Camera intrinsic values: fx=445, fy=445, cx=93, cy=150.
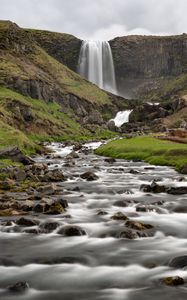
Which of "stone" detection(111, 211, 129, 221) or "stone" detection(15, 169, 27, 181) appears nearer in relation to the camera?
"stone" detection(111, 211, 129, 221)

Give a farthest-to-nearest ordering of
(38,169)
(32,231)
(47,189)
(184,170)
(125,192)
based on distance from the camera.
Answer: (38,169), (184,170), (47,189), (125,192), (32,231)

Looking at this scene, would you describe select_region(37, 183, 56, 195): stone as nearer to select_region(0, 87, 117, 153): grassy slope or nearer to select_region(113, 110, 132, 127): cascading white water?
select_region(0, 87, 117, 153): grassy slope

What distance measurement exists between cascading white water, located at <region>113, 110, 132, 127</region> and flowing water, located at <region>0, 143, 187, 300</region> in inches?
5275

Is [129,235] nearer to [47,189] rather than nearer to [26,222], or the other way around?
[26,222]

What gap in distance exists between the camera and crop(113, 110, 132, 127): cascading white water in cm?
16175

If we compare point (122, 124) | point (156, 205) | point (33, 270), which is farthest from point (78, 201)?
point (122, 124)

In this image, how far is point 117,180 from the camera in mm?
39750

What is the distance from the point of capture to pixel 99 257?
55.9 ft

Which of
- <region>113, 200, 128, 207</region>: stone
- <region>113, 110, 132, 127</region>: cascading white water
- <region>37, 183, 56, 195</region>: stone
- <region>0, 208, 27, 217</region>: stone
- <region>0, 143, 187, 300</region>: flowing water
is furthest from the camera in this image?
<region>113, 110, 132, 127</region>: cascading white water

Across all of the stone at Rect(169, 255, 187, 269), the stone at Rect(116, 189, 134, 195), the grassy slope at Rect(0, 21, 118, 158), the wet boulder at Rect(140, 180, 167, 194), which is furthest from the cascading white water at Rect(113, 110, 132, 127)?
the stone at Rect(169, 255, 187, 269)

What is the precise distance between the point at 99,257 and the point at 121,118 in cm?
15052

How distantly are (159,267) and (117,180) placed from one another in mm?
24128

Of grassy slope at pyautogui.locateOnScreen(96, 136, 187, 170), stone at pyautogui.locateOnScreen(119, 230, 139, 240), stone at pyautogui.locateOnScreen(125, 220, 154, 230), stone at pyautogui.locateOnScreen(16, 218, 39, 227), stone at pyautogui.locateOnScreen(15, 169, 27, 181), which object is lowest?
stone at pyautogui.locateOnScreen(119, 230, 139, 240)

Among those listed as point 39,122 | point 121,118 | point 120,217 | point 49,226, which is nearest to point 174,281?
point 49,226
